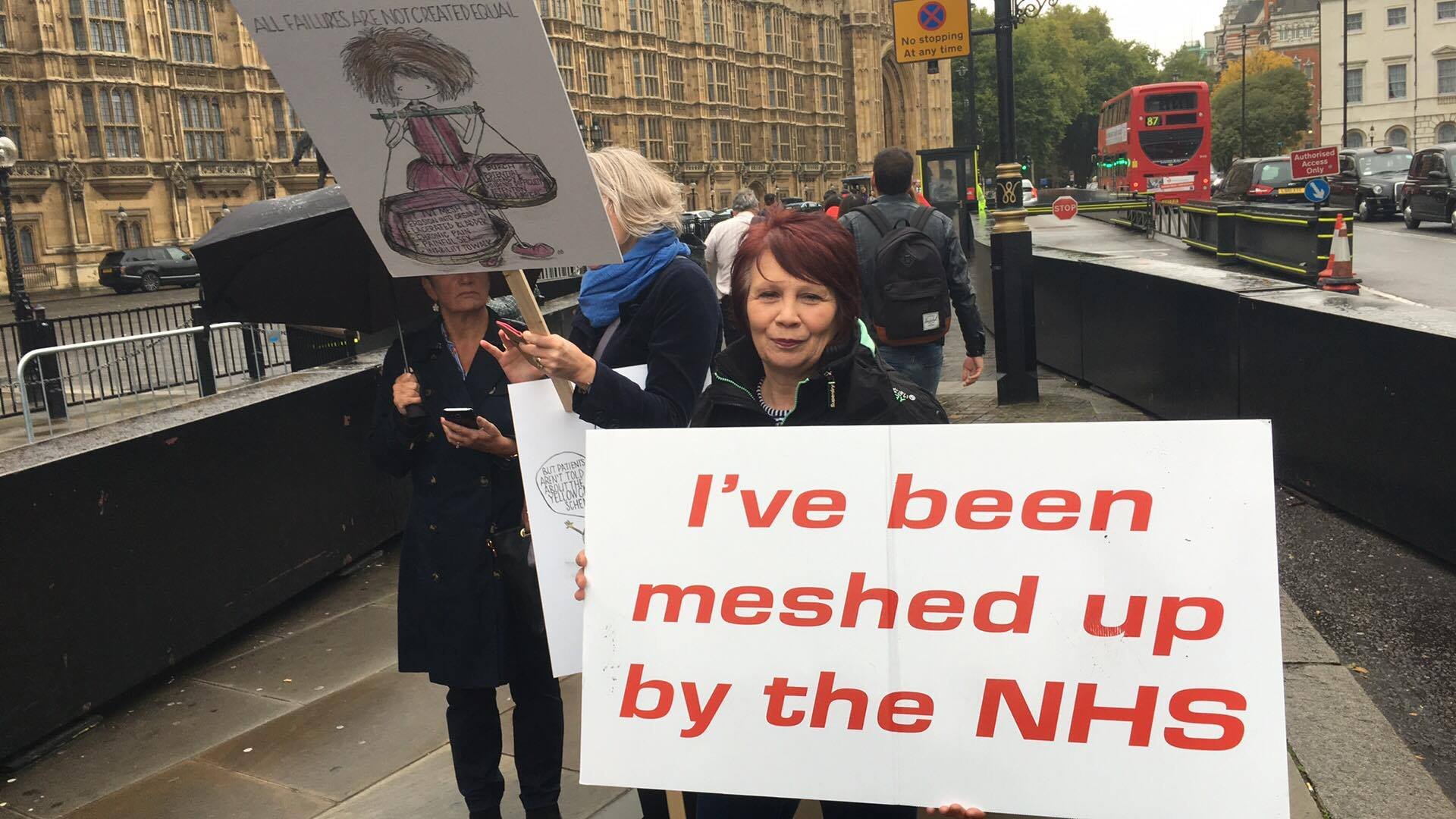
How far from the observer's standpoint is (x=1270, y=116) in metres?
92.7

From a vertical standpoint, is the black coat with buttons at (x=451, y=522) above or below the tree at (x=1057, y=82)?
below

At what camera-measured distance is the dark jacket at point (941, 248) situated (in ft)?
20.3

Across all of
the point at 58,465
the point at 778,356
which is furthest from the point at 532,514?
the point at 58,465

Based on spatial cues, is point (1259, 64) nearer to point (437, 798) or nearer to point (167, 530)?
point (167, 530)

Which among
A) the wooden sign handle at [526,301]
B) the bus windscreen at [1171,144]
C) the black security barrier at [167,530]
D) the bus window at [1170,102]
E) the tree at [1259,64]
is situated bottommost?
the black security barrier at [167,530]

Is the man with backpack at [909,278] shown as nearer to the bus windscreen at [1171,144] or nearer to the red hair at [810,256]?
the red hair at [810,256]

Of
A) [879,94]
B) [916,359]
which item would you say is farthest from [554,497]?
[879,94]

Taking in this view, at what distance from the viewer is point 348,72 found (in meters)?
2.21

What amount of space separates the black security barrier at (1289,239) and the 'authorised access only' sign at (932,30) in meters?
5.77

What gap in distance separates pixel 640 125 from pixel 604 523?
234ft

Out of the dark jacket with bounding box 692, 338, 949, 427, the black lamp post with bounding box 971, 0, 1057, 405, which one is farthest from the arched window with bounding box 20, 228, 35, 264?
the dark jacket with bounding box 692, 338, 949, 427

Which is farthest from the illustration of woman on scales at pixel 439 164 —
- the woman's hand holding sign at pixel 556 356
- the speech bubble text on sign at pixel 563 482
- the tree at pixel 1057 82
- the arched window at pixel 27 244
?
the tree at pixel 1057 82

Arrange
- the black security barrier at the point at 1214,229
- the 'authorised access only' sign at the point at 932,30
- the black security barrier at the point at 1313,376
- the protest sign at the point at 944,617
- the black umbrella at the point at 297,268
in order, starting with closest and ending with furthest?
the protest sign at the point at 944,617, the black umbrella at the point at 297,268, the black security barrier at the point at 1313,376, the 'authorised access only' sign at the point at 932,30, the black security barrier at the point at 1214,229

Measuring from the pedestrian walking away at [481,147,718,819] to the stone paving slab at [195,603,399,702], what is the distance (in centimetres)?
276
